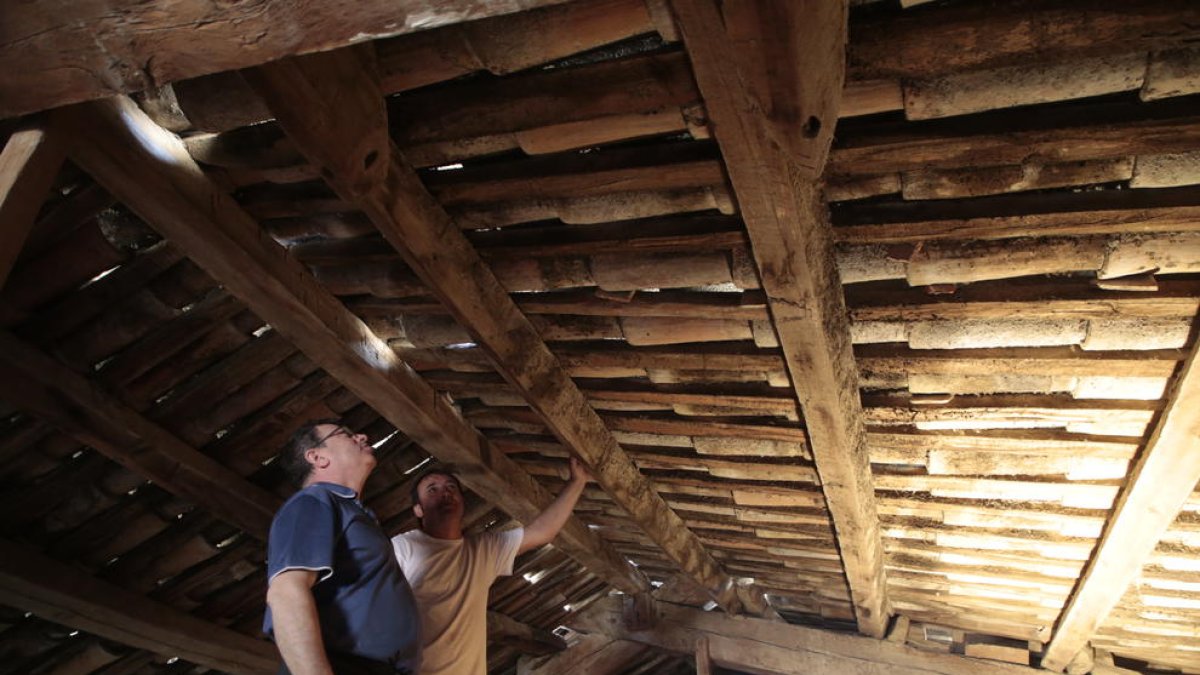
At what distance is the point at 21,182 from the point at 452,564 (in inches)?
68.7

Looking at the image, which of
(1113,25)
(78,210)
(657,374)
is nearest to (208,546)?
(78,210)

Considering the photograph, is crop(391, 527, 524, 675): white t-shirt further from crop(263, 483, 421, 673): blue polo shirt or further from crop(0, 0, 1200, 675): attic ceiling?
crop(263, 483, 421, 673): blue polo shirt

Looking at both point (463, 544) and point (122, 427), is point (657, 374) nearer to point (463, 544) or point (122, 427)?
point (463, 544)

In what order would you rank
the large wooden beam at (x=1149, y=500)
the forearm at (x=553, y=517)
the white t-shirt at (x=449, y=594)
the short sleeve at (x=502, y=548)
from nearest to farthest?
the large wooden beam at (x=1149, y=500) → the white t-shirt at (x=449, y=594) → the short sleeve at (x=502, y=548) → the forearm at (x=553, y=517)

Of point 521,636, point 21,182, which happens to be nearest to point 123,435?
point 21,182

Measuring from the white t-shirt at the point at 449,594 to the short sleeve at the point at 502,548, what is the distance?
1cm

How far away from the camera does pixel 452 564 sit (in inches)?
107

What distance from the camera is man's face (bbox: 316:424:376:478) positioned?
7.36ft

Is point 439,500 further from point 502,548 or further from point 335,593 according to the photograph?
point 335,593

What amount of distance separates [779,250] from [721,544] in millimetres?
2802

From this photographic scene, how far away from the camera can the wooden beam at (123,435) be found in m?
2.39

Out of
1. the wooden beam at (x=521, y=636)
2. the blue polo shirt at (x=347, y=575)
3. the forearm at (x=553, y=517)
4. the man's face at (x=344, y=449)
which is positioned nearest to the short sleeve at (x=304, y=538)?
the blue polo shirt at (x=347, y=575)

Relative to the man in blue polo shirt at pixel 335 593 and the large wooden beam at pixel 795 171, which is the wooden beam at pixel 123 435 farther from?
the large wooden beam at pixel 795 171

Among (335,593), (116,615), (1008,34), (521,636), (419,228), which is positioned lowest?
(116,615)
